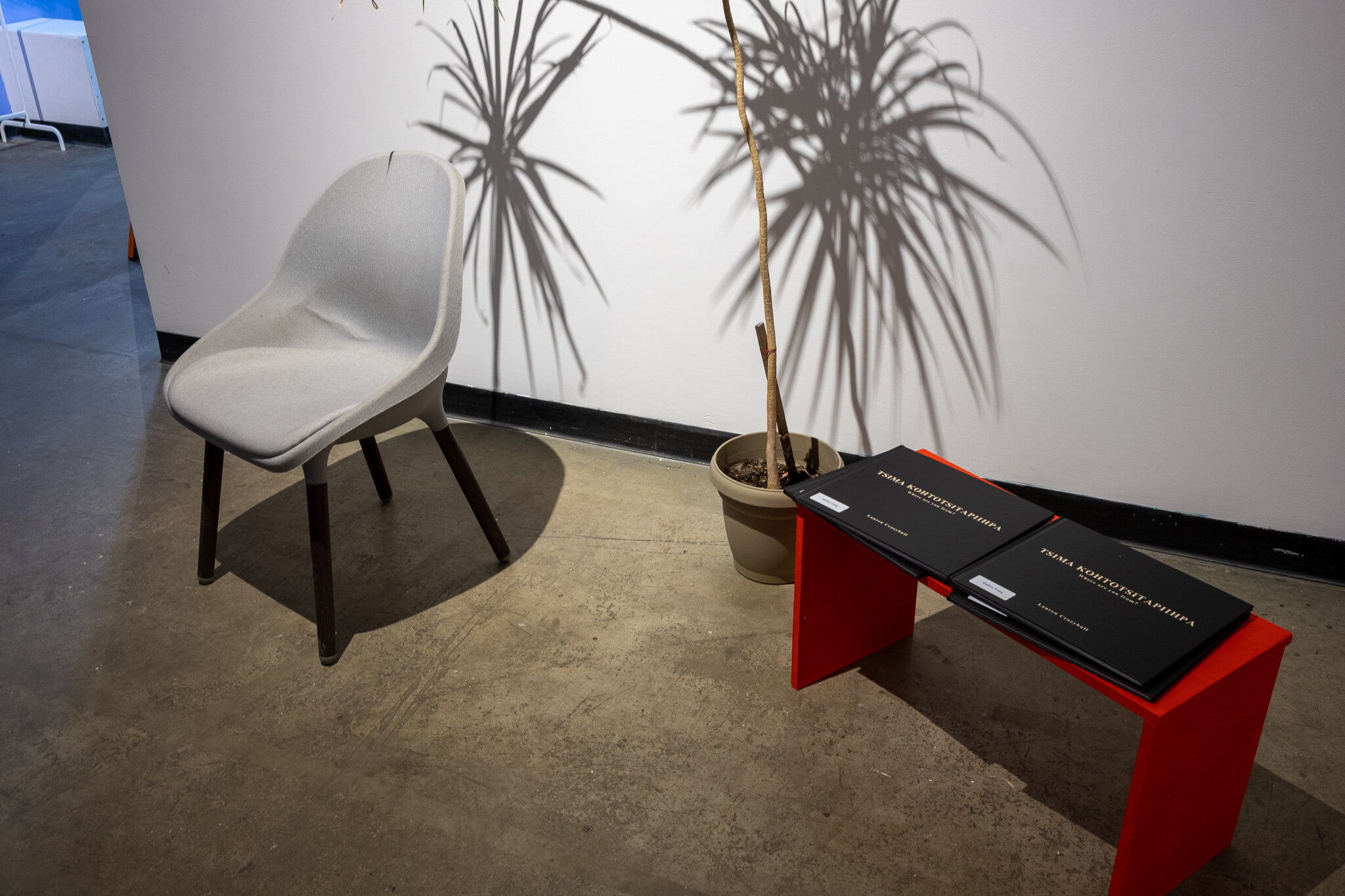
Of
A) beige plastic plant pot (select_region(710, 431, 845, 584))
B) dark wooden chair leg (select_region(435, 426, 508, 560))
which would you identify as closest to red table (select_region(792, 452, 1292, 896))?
beige plastic plant pot (select_region(710, 431, 845, 584))

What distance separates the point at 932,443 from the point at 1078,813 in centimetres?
118

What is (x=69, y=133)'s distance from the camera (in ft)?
22.7

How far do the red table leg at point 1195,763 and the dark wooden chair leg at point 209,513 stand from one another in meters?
2.11

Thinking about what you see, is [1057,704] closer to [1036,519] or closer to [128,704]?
[1036,519]

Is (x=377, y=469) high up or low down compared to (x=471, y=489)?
down

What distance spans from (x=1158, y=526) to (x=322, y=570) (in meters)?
2.14

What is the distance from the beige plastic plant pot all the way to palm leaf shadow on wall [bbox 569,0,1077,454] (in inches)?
15.2

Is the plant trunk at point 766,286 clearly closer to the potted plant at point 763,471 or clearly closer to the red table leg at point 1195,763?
the potted plant at point 763,471

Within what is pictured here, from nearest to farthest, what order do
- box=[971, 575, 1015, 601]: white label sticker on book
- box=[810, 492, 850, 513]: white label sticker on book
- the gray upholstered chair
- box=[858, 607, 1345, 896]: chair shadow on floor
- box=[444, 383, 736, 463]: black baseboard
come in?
box=[971, 575, 1015, 601]: white label sticker on book → box=[858, 607, 1345, 896]: chair shadow on floor → box=[810, 492, 850, 513]: white label sticker on book → the gray upholstered chair → box=[444, 383, 736, 463]: black baseboard

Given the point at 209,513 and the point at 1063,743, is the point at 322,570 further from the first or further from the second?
the point at 1063,743

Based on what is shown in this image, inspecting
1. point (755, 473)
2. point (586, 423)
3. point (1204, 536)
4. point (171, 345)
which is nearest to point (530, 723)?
point (755, 473)

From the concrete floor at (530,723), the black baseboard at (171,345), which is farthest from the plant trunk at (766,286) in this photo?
the black baseboard at (171,345)

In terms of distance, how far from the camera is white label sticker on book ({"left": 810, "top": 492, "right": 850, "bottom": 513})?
1.86 m

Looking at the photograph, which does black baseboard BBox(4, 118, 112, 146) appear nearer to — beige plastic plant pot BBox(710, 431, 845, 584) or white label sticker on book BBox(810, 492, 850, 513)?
beige plastic plant pot BBox(710, 431, 845, 584)
